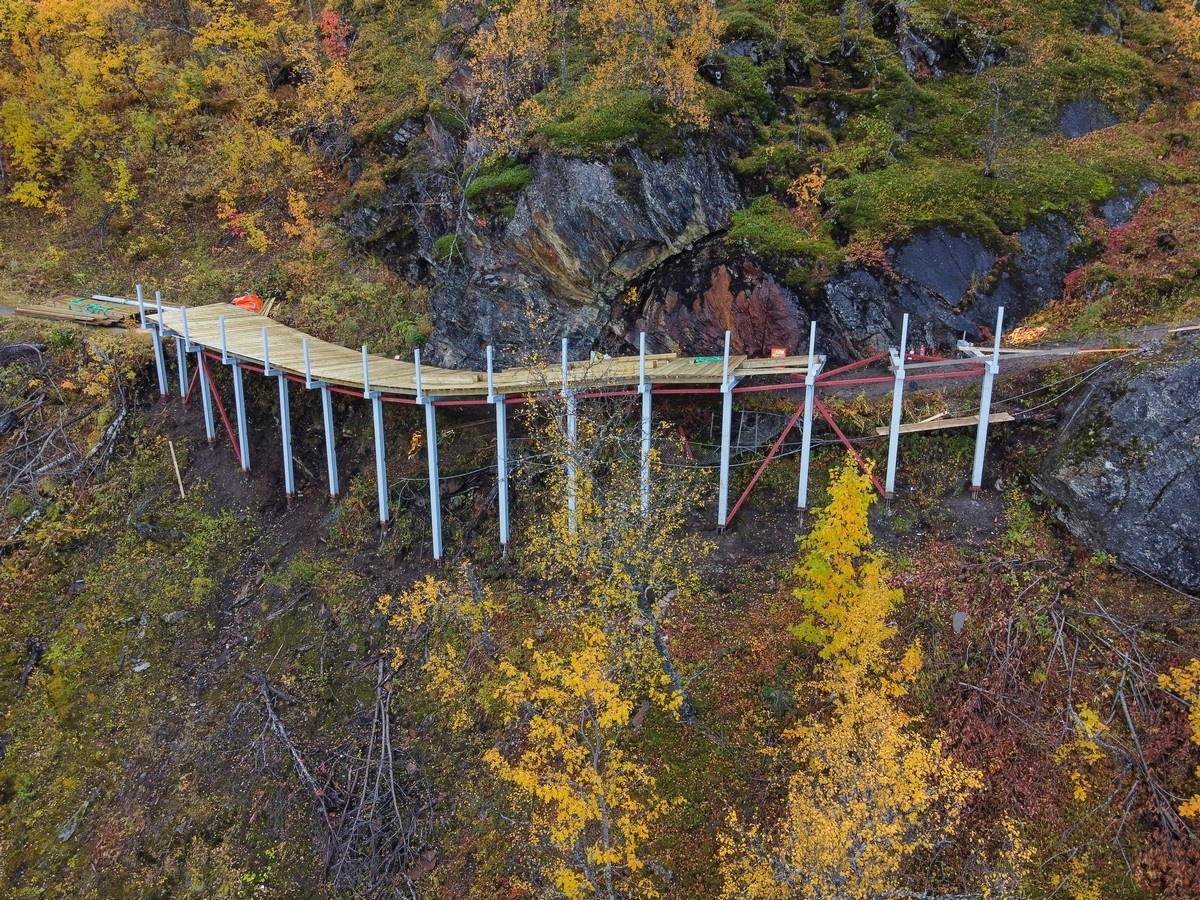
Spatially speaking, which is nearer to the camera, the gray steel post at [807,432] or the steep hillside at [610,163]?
the gray steel post at [807,432]

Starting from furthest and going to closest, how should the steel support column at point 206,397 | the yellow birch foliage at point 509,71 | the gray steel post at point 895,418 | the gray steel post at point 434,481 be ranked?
1. the steel support column at point 206,397
2. the yellow birch foliage at point 509,71
3. the gray steel post at point 434,481
4. the gray steel post at point 895,418

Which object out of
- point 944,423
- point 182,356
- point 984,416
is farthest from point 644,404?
point 182,356

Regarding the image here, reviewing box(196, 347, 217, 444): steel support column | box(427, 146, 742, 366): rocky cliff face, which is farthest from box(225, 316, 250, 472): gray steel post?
box(427, 146, 742, 366): rocky cliff face

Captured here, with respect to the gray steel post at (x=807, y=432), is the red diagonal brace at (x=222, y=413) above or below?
below

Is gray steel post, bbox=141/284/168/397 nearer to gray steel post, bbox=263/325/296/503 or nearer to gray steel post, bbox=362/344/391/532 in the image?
gray steel post, bbox=263/325/296/503

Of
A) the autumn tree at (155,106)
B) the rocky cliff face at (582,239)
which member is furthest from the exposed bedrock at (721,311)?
the autumn tree at (155,106)

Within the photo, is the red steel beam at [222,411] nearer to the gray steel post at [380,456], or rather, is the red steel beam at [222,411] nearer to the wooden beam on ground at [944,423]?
the gray steel post at [380,456]

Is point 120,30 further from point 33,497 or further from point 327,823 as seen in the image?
point 327,823
